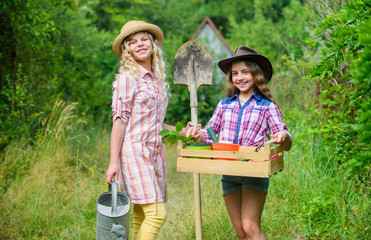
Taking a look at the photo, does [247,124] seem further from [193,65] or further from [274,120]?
[193,65]

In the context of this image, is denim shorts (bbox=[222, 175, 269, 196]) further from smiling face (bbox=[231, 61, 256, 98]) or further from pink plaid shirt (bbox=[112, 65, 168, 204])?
smiling face (bbox=[231, 61, 256, 98])

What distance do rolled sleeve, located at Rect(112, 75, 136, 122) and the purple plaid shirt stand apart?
0.67 metres

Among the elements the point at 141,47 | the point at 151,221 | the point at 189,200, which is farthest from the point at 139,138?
the point at 189,200

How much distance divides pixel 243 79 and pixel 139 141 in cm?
83

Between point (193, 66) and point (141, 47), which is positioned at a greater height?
point (141, 47)

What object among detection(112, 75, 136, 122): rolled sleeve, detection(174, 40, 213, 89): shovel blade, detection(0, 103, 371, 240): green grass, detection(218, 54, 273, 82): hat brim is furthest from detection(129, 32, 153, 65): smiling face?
detection(0, 103, 371, 240): green grass

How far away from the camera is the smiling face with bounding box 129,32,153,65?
9.20 feet

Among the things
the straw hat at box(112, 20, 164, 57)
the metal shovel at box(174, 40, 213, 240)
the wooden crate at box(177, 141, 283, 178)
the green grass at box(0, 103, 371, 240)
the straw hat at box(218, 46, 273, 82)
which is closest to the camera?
the wooden crate at box(177, 141, 283, 178)

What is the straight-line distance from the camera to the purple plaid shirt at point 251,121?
2.61 metres

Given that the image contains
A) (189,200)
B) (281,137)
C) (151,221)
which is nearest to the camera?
(281,137)

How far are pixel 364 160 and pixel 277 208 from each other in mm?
2548

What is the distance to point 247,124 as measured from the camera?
8.61ft

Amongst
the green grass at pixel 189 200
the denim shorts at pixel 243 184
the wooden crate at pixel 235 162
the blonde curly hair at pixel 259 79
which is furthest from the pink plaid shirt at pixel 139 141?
the green grass at pixel 189 200

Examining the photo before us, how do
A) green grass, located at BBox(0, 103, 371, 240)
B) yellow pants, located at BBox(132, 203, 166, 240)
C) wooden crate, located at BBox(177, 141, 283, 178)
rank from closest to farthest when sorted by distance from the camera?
1. wooden crate, located at BBox(177, 141, 283, 178)
2. yellow pants, located at BBox(132, 203, 166, 240)
3. green grass, located at BBox(0, 103, 371, 240)
